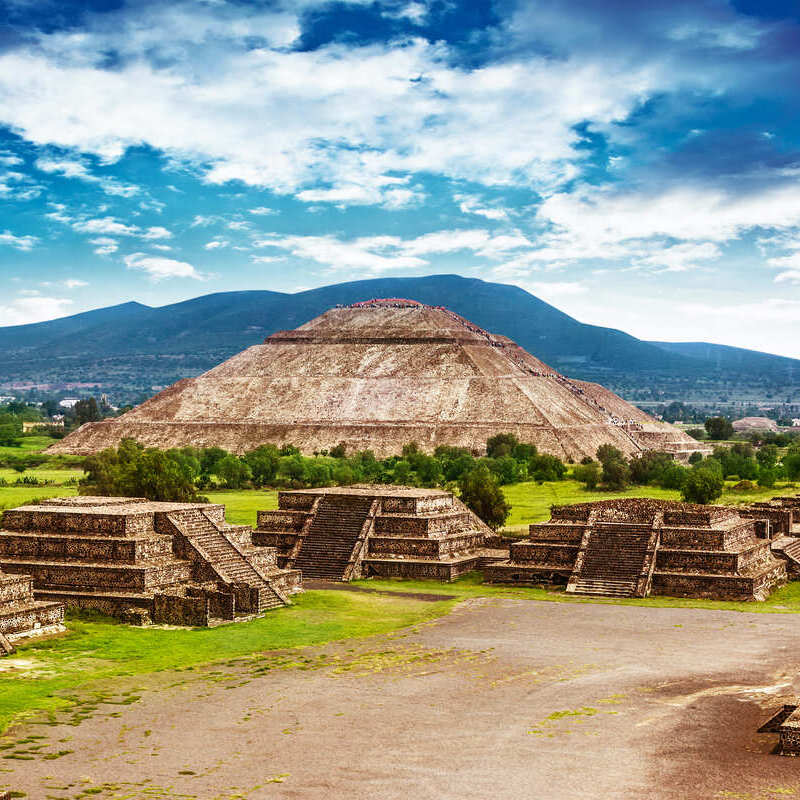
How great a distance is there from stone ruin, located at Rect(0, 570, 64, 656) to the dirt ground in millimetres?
6905

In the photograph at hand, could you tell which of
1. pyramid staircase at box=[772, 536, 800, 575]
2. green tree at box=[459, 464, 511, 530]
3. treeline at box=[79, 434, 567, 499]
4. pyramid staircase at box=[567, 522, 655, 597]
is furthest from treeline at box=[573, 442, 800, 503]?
pyramid staircase at box=[567, 522, 655, 597]

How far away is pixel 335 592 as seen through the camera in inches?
1652

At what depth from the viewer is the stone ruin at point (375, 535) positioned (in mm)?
45969

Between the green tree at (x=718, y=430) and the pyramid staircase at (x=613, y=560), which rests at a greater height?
the green tree at (x=718, y=430)

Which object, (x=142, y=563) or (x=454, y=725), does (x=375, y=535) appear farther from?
(x=454, y=725)

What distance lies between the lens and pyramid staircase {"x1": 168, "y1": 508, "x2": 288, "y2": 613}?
125ft

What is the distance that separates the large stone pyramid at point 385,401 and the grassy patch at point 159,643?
76488 mm

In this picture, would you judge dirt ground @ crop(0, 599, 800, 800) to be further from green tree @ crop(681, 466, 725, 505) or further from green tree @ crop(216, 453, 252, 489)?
green tree @ crop(216, 453, 252, 489)

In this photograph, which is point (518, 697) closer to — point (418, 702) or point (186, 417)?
point (418, 702)

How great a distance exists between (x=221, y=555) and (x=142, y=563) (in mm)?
3300

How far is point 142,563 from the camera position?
37.0 m

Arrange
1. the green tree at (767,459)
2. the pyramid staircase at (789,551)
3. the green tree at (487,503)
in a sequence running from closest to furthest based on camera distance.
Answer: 1. the pyramid staircase at (789,551)
2. the green tree at (487,503)
3. the green tree at (767,459)

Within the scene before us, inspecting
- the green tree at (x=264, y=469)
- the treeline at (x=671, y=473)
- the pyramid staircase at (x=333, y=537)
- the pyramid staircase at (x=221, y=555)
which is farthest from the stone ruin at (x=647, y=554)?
the green tree at (x=264, y=469)

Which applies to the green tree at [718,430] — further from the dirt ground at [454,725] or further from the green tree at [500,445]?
the dirt ground at [454,725]
